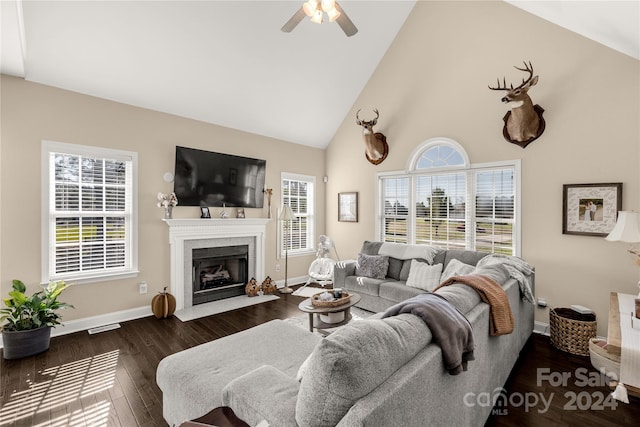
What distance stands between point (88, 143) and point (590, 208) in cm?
603

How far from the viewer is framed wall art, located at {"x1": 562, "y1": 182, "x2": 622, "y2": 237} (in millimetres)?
3264

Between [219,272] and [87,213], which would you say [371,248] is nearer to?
[219,272]

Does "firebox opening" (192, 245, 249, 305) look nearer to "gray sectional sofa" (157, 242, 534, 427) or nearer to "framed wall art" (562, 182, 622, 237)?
"gray sectional sofa" (157, 242, 534, 427)

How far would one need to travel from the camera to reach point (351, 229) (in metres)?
6.00

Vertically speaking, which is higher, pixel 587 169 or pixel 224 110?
pixel 224 110

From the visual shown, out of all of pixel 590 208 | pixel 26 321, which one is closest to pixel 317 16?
pixel 590 208

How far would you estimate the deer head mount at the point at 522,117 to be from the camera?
3.49 m

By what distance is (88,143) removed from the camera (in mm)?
3707

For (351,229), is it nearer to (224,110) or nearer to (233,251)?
(233,251)

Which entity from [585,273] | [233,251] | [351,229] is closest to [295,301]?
[233,251]

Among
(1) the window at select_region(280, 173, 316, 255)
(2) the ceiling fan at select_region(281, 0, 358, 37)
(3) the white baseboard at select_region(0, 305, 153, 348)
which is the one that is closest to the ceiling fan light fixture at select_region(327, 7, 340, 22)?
(2) the ceiling fan at select_region(281, 0, 358, 37)

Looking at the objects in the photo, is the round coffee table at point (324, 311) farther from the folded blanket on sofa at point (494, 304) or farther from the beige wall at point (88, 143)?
the beige wall at point (88, 143)

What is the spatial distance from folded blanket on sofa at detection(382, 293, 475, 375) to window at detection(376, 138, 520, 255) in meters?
3.04

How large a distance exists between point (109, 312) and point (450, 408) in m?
4.15
